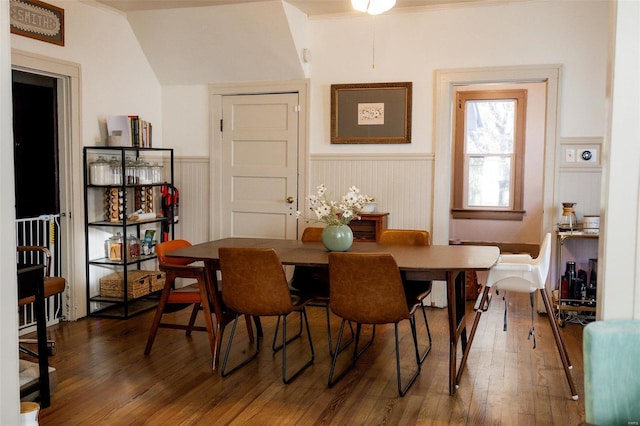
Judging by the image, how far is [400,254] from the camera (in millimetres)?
3979

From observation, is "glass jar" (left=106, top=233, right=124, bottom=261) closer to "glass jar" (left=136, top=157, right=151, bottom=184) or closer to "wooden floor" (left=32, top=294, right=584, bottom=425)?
"glass jar" (left=136, top=157, right=151, bottom=184)

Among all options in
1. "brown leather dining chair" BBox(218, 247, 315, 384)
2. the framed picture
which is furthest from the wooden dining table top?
the framed picture

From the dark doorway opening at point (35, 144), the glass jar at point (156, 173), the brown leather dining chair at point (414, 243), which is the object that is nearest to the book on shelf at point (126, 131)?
the glass jar at point (156, 173)

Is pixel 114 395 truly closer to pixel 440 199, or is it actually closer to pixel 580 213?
pixel 440 199

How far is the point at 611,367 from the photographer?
6.25 feet

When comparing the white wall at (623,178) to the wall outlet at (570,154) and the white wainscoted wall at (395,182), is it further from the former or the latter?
the white wainscoted wall at (395,182)

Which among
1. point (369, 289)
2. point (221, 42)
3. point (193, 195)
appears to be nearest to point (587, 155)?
point (369, 289)

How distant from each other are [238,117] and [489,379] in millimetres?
3684

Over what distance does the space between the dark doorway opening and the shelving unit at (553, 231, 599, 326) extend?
4.20m

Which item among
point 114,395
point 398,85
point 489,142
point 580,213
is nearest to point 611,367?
point 114,395

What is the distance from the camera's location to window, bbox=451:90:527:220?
8211 millimetres

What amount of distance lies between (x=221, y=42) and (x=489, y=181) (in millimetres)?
4219

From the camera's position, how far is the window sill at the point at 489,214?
8.23 meters

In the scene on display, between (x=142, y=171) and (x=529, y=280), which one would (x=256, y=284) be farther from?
(x=142, y=171)
